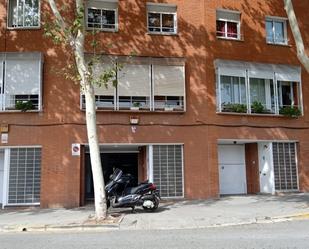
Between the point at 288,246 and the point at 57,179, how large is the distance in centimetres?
1060

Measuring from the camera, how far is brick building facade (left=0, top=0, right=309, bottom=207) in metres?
16.8

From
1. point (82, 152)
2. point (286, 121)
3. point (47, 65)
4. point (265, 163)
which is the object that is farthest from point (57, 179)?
point (286, 121)

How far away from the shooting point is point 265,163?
19.4 m

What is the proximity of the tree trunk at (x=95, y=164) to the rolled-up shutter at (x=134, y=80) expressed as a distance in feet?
16.3

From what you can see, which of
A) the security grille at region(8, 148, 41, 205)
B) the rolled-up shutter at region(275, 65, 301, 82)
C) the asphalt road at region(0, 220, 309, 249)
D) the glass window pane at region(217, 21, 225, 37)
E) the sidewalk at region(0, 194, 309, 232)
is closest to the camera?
the asphalt road at region(0, 220, 309, 249)

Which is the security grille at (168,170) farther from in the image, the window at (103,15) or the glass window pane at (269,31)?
the glass window pane at (269,31)

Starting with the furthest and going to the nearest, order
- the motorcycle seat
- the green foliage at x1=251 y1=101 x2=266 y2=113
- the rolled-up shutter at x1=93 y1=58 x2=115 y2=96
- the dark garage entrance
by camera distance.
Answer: the green foliage at x1=251 y1=101 x2=266 y2=113 → the dark garage entrance → the rolled-up shutter at x1=93 y1=58 x2=115 y2=96 → the motorcycle seat

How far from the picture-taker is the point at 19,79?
17.0 meters

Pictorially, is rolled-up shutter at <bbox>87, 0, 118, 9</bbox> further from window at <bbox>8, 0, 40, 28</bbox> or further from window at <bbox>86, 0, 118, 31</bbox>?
window at <bbox>8, 0, 40, 28</bbox>

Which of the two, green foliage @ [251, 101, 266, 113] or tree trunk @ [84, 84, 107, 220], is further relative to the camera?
green foliage @ [251, 101, 266, 113]

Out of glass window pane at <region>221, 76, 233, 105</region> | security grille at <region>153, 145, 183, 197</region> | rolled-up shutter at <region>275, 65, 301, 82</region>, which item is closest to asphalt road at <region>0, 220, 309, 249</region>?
security grille at <region>153, 145, 183, 197</region>

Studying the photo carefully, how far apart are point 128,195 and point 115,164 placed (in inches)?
205

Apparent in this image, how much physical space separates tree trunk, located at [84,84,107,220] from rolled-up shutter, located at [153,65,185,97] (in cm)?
571

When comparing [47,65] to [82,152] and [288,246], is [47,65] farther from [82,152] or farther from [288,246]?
[288,246]
